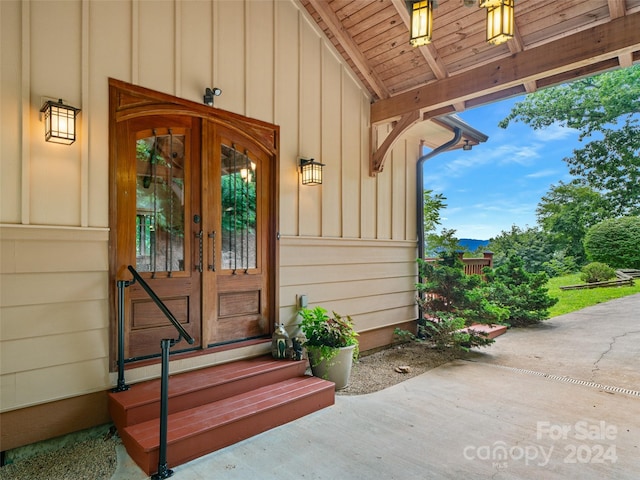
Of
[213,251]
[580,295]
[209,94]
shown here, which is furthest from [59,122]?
[580,295]

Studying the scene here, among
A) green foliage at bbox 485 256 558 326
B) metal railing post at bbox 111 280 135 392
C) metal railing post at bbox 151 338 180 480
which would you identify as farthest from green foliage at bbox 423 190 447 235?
metal railing post at bbox 151 338 180 480

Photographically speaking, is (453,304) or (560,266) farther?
(560,266)

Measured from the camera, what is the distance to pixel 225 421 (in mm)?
2521

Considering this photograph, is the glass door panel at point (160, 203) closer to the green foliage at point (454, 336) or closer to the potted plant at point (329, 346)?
the potted plant at point (329, 346)

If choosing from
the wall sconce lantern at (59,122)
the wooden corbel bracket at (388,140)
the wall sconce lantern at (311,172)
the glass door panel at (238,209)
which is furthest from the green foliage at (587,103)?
the wall sconce lantern at (59,122)

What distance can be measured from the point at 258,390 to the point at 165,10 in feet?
10.9

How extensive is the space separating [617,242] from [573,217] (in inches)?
73.6

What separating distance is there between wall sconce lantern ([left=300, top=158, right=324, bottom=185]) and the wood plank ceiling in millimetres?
1257

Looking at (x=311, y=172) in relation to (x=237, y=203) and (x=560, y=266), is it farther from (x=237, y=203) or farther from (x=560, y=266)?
(x=560, y=266)

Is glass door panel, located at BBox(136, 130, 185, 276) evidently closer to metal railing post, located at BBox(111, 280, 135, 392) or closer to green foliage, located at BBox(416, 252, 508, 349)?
metal railing post, located at BBox(111, 280, 135, 392)

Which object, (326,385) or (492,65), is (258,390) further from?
(492,65)

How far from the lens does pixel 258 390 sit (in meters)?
3.10

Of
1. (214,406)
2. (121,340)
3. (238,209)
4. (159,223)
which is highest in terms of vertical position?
(238,209)

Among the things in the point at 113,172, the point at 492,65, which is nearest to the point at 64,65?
the point at 113,172
